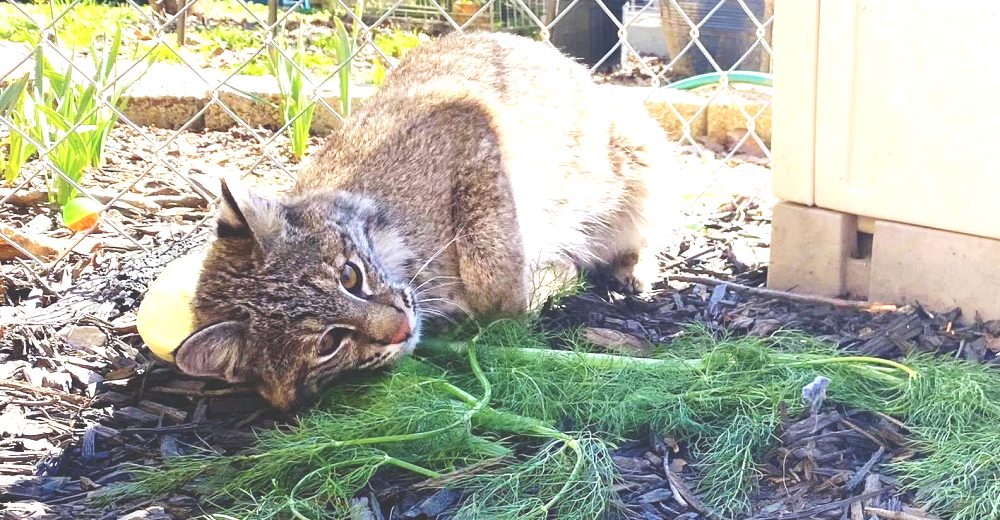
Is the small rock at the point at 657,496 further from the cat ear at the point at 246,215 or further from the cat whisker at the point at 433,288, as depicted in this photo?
the cat ear at the point at 246,215

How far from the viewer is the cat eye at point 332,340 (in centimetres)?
314

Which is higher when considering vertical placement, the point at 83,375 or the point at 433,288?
the point at 433,288

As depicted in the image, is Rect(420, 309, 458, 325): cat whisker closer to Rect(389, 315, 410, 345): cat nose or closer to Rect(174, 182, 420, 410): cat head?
Rect(174, 182, 420, 410): cat head

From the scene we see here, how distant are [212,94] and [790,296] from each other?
9.13 ft

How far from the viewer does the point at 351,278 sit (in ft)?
10.7

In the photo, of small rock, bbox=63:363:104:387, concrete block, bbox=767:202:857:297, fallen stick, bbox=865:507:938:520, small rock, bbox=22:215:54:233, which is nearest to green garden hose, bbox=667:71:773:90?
concrete block, bbox=767:202:857:297

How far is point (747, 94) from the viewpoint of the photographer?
6418 mm

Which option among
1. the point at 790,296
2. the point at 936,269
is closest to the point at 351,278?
the point at 790,296

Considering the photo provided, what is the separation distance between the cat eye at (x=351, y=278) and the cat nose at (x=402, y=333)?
0.17 meters

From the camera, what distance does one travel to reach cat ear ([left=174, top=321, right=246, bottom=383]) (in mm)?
3041

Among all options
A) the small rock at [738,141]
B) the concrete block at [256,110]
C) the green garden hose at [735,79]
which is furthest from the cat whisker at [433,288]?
the small rock at [738,141]

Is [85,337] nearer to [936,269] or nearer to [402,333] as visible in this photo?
[402,333]

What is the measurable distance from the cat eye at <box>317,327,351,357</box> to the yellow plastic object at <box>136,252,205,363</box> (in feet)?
1.41

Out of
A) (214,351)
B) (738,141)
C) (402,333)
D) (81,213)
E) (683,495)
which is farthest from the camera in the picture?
(738,141)
